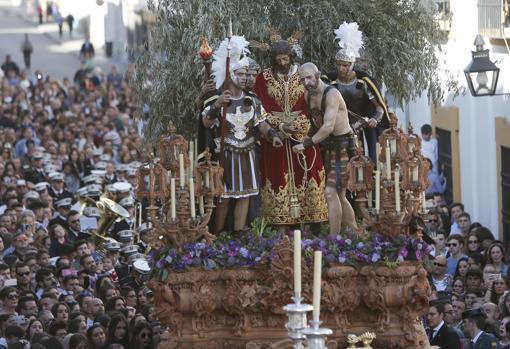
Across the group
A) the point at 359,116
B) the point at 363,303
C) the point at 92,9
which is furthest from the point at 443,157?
the point at 92,9

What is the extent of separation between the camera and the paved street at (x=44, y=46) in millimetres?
61744

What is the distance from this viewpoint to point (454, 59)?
30328 mm

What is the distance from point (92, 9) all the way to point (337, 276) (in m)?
54.6

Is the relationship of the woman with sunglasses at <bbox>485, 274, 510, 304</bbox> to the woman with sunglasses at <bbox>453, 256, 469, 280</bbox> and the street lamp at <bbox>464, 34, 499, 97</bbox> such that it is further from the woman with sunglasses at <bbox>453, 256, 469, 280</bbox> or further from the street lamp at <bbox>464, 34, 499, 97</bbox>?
the street lamp at <bbox>464, 34, 499, 97</bbox>

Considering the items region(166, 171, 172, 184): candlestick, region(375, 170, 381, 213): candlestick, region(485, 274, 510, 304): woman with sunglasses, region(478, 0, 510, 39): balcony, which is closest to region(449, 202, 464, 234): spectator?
region(478, 0, 510, 39): balcony

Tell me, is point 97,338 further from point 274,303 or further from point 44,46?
point 44,46

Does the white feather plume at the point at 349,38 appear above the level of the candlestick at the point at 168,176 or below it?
above

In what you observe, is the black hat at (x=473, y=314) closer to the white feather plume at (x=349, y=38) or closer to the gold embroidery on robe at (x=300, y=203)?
the gold embroidery on robe at (x=300, y=203)

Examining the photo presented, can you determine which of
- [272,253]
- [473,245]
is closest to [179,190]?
[272,253]

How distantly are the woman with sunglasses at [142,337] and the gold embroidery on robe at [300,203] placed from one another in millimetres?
1507

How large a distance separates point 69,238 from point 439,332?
7860 millimetres

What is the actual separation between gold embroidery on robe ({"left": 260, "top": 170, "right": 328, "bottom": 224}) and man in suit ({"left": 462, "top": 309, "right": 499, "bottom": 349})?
5.43 feet

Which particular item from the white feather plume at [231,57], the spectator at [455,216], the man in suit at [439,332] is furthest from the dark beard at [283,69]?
the spectator at [455,216]

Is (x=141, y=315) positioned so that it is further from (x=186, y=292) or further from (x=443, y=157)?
(x=443, y=157)
